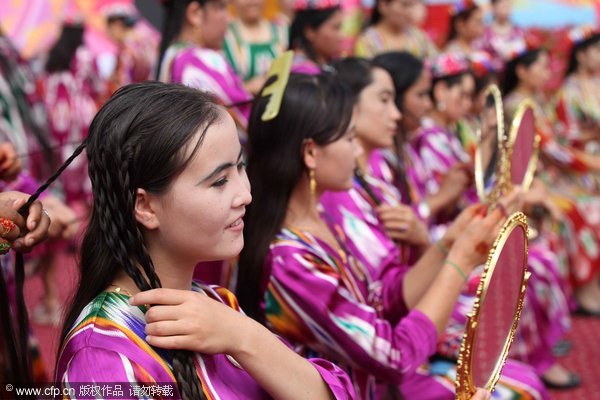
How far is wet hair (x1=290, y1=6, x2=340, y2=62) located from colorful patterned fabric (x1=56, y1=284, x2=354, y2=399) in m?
2.52

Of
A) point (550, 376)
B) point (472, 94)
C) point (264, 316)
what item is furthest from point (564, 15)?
point (264, 316)

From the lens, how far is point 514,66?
14.8ft

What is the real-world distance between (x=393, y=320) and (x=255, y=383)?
2.55 feet

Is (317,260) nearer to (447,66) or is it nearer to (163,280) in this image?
(163,280)

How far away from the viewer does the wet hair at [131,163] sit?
110 cm

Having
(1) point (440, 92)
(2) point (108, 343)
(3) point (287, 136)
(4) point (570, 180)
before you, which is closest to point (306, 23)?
(1) point (440, 92)

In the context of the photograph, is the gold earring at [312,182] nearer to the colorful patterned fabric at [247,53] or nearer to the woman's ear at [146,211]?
the woman's ear at [146,211]

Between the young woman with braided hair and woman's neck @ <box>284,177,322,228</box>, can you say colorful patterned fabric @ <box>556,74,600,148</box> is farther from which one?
the young woman with braided hair

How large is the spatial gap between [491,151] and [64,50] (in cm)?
350

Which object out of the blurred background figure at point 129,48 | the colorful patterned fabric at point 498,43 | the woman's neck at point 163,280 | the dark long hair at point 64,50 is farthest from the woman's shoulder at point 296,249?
the blurred background figure at point 129,48

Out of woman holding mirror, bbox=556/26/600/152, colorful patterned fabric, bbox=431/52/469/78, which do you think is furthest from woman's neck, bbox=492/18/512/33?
colorful patterned fabric, bbox=431/52/469/78

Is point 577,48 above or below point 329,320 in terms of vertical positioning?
above

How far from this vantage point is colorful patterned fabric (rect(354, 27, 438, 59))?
164 inches

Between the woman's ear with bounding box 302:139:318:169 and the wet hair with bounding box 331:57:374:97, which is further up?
the wet hair with bounding box 331:57:374:97
